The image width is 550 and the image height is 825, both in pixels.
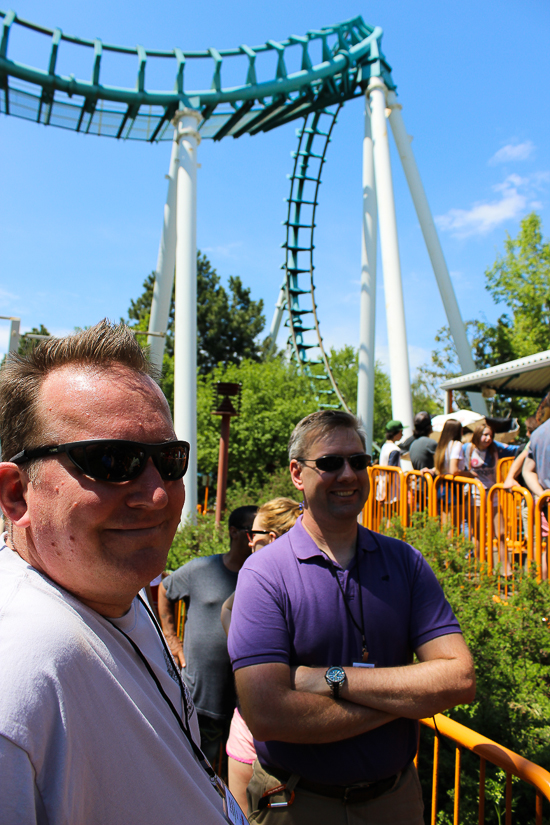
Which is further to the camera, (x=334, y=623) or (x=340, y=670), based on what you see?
(x=334, y=623)

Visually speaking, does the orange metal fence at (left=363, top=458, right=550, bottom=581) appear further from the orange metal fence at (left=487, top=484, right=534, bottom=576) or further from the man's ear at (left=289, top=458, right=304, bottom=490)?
the man's ear at (left=289, top=458, right=304, bottom=490)

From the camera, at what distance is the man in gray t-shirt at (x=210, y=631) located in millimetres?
2949

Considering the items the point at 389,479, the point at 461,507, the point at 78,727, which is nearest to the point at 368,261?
the point at 389,479

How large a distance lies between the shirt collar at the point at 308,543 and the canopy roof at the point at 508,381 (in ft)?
25.4

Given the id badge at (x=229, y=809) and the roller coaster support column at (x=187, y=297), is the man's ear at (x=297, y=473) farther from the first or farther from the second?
the roller coaster support column at (x=187, y=297)

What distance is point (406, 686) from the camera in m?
1.69

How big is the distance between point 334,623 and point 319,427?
2.71ft

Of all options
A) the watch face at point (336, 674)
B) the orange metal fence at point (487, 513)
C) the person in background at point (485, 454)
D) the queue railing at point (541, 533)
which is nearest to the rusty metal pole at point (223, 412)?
the orange metal fence at point (487, 513)

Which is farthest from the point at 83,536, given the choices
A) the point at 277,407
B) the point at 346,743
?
the point at 277,407

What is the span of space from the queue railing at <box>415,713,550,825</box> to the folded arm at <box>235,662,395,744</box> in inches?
20.9

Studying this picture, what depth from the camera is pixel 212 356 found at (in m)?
37.2

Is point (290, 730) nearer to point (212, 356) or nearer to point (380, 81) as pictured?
point (380, 81)

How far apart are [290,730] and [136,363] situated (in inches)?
49.1

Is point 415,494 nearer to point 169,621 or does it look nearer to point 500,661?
point 500,661
